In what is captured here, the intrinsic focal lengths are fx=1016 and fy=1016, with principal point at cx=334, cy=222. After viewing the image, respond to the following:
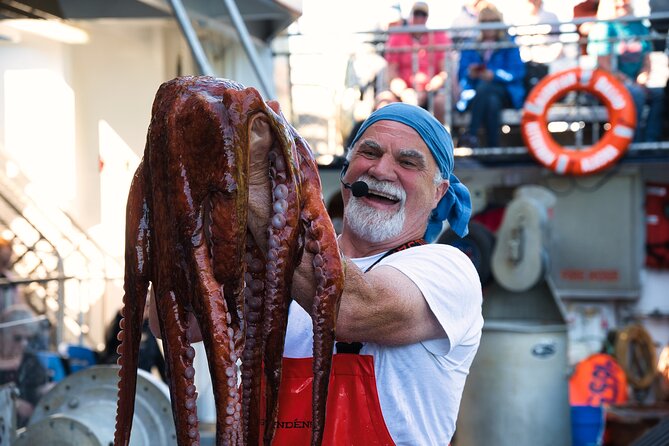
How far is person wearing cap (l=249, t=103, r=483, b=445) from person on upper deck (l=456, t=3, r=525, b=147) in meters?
8.71

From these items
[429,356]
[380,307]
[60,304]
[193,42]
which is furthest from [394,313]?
[60,304]

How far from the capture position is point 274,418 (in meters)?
2.09

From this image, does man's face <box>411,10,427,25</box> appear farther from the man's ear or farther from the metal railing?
the man's ear

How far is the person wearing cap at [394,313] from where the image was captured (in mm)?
2365

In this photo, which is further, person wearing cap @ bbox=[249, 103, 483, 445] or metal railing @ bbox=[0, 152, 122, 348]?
metal railing @ bbox=[0, 152, 122, 348]

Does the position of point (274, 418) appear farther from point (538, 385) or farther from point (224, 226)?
point (538, 385)

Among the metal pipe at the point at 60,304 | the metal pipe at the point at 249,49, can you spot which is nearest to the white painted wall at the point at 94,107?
the metal pipe at the point at 60,304

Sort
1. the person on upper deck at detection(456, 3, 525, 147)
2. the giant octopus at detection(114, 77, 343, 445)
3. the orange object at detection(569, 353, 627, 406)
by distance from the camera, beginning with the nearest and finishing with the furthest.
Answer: the giant octopus at detection(114, 77, 343, 445), the orange object at detection(569, 353, 627, 406), the person on upper deck at detection(456, 3, 525, 147)

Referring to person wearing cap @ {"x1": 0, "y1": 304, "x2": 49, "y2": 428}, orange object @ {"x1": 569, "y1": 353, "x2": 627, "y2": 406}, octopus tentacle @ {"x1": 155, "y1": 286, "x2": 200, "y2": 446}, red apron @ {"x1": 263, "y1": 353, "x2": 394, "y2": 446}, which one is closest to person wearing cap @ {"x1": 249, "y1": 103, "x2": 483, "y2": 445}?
red apron @ {"x1": 263, "y1": 353, "x2": 394, "y2": 446}

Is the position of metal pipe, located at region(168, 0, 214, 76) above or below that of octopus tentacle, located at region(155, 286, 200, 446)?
above

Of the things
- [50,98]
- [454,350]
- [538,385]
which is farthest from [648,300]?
[454,350]

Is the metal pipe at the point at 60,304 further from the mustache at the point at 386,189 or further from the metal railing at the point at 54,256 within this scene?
the mustache at the point at 386,189

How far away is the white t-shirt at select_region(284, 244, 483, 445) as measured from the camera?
2.50 metres

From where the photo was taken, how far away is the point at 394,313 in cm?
233
